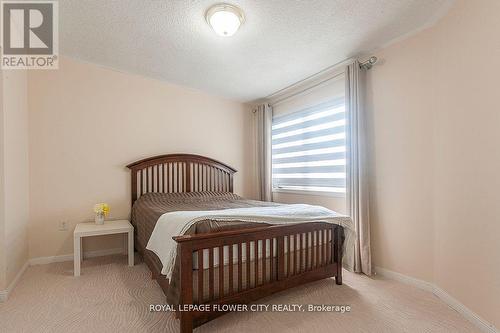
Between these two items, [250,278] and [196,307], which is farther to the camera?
[250,278]

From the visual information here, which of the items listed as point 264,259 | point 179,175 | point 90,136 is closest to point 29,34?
point 90,136

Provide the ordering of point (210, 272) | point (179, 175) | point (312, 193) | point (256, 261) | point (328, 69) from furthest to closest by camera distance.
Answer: point (179, 175)
point (312, 193)
point (328, 69)
point (256, 261)
point (210, 272)

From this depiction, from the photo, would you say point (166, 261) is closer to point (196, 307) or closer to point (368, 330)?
point (196, 307)

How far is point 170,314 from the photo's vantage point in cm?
183

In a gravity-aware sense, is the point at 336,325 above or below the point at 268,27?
below

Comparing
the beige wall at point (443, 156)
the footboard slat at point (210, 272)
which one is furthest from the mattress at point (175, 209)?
the beige wall at point (443, 156)

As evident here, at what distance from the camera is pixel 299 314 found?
6.10 feet

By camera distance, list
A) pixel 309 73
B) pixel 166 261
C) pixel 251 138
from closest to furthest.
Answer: pixel 166 261 < pixel 309 73 < pixel 251 138

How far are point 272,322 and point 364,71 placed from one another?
8.66 ft

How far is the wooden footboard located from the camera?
1.58 metres

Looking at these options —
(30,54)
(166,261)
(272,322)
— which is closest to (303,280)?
(272,322)

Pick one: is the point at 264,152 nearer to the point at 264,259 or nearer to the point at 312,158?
the point at 312,158

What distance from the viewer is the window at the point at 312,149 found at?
3.11 metres

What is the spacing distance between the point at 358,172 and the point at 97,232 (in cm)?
285
